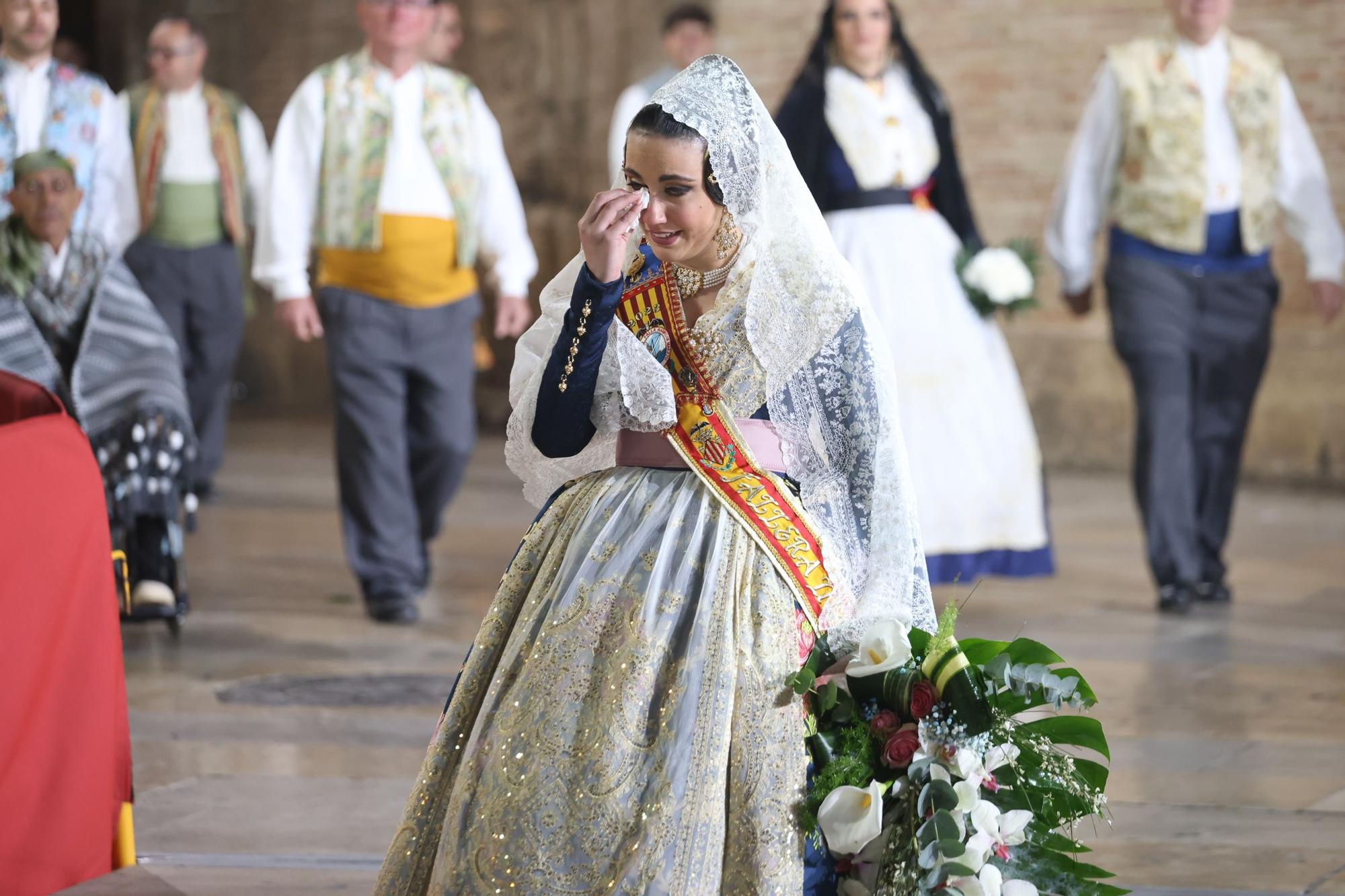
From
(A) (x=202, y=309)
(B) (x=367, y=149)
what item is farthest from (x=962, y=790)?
(A) (x=202, y=309)

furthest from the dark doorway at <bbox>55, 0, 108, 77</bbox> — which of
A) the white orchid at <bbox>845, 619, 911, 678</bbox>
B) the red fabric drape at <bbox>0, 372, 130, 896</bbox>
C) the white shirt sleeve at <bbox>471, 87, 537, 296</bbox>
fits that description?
the white orchid at <bbox>845, 619, 911, 678</bbox>

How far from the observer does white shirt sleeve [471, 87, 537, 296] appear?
6363mm

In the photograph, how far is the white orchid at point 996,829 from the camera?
2.66 m

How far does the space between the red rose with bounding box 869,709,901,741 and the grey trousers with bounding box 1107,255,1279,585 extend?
3601 mm

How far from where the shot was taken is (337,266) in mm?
6137

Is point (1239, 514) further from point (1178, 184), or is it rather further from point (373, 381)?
point (373, 381)

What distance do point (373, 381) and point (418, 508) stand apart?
605 millimetres

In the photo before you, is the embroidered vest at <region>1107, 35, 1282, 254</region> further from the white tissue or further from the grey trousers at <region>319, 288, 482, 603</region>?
the white tissue

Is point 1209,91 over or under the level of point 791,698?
over

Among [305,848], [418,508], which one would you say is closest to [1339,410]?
[418,508]

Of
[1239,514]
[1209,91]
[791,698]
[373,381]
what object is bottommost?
[1239,514]

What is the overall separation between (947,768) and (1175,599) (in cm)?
368

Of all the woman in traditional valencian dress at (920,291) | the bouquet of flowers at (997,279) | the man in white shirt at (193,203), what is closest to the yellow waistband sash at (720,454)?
the woman in traditional valencian dress at (920,291)

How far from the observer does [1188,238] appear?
621 centimetres
